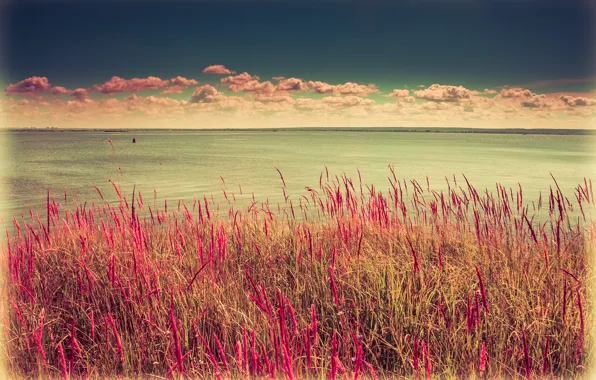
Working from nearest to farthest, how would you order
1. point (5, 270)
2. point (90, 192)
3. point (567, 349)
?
point (567, 349)
point (5, 270)
point (90, 192)

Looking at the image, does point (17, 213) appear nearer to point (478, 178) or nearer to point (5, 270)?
point (5, 270)

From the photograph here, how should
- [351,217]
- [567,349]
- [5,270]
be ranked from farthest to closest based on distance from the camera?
[351,217], [5,270], [567,349]

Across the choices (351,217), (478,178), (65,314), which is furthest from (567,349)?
(478,178)

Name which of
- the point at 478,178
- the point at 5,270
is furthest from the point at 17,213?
the point at 478,178

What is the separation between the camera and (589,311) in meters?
3.62

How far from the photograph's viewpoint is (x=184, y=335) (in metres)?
3.21

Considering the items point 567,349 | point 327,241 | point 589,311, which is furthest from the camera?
Result: point 327,241

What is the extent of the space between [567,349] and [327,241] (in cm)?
275

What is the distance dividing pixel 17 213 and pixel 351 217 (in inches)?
445

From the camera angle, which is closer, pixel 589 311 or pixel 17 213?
pixel 589 311

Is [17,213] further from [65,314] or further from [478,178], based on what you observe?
[478,178]

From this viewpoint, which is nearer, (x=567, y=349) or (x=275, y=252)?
(x=567, y=349)

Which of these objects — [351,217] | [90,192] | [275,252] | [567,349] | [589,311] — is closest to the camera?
[567,349]

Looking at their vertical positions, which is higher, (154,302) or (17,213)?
(154,302)
